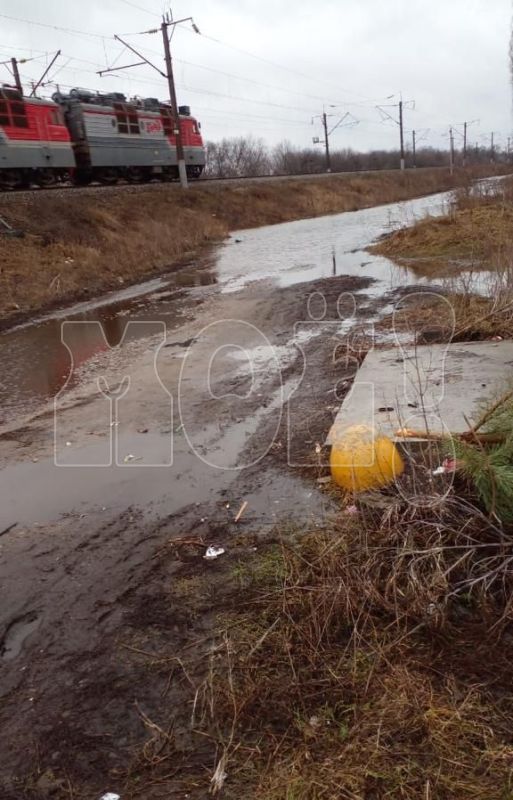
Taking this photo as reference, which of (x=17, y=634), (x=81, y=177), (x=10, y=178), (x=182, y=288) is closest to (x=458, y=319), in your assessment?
(x=17, y=634)

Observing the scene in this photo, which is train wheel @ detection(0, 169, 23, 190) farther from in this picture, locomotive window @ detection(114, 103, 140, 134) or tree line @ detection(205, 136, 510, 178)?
tree line @ detection(205, 136, 510, 178)

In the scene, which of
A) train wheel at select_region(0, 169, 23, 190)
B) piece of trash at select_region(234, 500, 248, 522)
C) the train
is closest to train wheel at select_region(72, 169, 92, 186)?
the train

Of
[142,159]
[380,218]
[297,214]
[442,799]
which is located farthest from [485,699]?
[297,214]

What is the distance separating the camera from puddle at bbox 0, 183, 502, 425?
8109 mm

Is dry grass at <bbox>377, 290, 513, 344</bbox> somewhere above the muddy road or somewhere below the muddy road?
above

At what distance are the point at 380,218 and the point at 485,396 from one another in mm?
29483

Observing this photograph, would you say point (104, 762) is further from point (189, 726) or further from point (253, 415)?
point (253, 415)

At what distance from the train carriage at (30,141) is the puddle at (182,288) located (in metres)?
7.19

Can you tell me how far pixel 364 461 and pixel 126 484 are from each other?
2035mm

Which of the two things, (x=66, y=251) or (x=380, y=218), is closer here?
(x=66, y=251)

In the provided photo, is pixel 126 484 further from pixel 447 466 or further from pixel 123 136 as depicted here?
pixel 123 136

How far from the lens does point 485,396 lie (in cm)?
502

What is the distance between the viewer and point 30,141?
66.3 feet

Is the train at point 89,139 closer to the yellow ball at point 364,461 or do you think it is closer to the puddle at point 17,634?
the yellow ball at point 364,461
